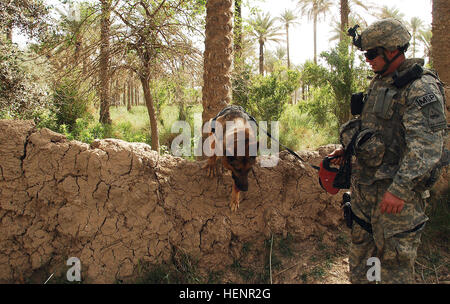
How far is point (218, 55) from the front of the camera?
176 inches

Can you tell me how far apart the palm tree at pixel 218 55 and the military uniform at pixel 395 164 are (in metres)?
2.23

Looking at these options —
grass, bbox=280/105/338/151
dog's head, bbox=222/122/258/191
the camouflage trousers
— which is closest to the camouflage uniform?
the camouflage trousers

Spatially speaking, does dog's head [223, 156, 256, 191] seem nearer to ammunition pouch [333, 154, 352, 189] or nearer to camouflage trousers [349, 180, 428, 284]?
ammunition pouch [333, 154, 352, 189]

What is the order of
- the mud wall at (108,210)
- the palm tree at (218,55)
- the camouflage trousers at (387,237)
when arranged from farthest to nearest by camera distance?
the palm tree at (218,55)
the mud wall at (108,210)
the camouflage trousers at (387,237)

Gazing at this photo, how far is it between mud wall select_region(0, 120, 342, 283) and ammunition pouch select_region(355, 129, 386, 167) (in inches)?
58.5

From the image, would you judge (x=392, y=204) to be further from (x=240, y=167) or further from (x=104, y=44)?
(x=104, y=44)

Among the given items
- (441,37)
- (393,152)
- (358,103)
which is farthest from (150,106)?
(441,37)

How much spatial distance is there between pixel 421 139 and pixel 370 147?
39cm

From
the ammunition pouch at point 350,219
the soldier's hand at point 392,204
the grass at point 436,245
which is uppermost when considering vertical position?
the soldier's hand at point 392,204

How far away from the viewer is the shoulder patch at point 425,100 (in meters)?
2.26

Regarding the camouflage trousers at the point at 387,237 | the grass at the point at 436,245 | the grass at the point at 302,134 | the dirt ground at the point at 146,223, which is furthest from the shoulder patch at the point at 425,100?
the grass at the point at 302,134

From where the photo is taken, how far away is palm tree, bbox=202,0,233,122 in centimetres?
443

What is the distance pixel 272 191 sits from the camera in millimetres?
3908

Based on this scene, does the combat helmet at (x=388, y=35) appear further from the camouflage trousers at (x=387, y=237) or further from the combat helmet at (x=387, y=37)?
the camouflage trousers at (x=387, y=237)
